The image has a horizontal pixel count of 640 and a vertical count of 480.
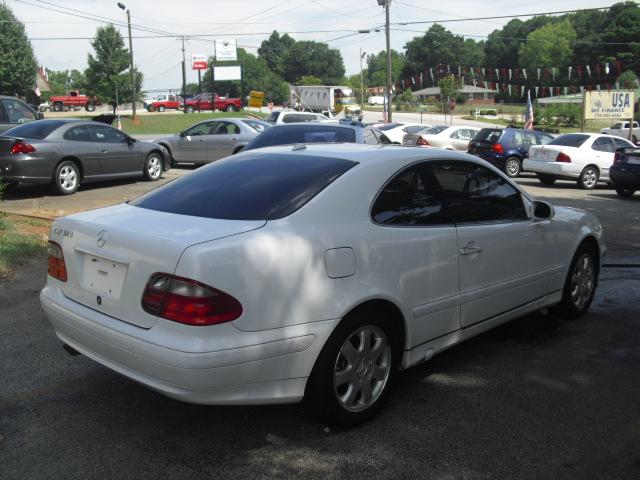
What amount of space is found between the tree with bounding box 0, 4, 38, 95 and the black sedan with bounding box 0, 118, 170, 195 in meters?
47.3

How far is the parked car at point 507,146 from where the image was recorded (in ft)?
64.4

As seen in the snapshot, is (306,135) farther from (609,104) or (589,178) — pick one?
(609,104)

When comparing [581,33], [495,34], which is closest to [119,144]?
[581,33]

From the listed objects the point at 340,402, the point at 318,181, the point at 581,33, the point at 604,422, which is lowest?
the point at 604,422

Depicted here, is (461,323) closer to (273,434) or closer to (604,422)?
(604,422)

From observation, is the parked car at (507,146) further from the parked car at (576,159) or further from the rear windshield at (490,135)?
the parked car at (576,159)

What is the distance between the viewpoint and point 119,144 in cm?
1382

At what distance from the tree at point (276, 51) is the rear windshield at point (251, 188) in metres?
153

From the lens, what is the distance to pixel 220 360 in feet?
9.92

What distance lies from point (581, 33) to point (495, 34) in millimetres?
26353

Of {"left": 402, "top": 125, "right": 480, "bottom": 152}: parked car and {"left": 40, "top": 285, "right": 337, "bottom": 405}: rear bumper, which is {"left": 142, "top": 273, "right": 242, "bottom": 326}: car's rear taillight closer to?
{"left": 40, "top": 285, "right": 337, "bottom": 405}: rear bumper

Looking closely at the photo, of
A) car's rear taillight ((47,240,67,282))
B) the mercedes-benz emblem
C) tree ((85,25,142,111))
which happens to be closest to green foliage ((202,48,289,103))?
tree ((85,25,142,111))

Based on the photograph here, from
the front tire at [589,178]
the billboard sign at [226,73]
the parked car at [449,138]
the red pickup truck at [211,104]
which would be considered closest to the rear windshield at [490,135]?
the front tire at [589,178]

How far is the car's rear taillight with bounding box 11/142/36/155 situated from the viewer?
11500mm
